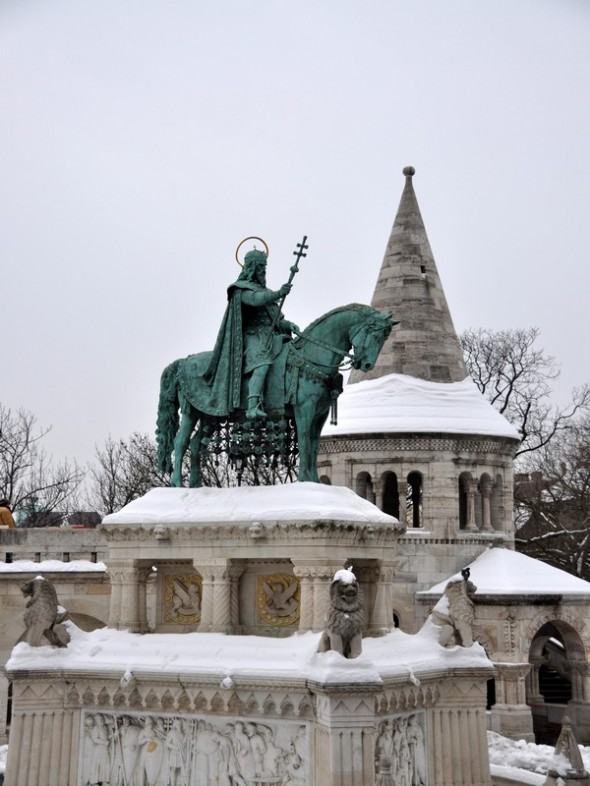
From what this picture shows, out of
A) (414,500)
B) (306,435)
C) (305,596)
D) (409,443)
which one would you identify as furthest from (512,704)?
(305,596)

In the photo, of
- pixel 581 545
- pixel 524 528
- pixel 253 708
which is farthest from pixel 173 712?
pixel 524 528

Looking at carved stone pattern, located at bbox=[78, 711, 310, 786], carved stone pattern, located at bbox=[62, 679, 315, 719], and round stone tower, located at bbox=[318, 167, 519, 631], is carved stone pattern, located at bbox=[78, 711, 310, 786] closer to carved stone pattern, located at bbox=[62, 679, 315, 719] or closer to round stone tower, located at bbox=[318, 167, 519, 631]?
carved stone pattern, located at bbox=[62, 679, 315, 719]

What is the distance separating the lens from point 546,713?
83.2ft

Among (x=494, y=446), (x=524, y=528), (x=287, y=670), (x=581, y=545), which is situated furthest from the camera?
(x=524, y=528)

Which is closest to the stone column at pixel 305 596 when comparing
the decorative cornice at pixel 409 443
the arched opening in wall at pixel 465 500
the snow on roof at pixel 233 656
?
the snow on roof at pixel 233 656

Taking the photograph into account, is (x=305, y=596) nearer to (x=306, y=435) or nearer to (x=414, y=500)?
(x=306, y=435)

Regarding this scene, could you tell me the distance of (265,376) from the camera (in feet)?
42.7

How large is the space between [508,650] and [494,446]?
538cm

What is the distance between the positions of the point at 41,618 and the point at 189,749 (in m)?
2.16

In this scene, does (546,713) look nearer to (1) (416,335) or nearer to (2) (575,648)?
(2) (575,648)

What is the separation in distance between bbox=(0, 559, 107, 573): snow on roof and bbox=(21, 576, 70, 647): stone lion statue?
9.81 metres

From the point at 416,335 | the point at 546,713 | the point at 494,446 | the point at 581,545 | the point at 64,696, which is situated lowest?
the point at 546,713

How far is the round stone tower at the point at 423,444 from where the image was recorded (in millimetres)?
26203

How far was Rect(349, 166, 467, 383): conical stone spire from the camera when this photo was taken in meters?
27.7
